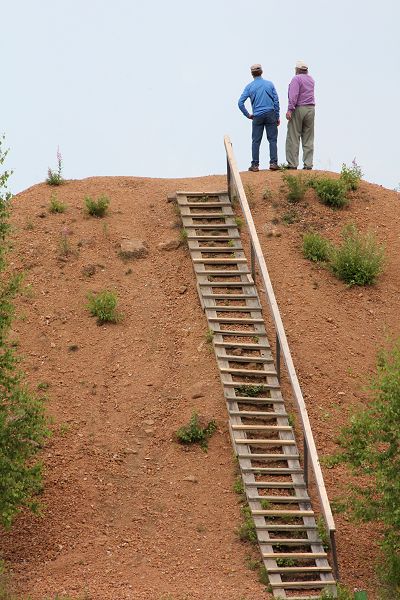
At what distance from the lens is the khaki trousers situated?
23.8 m

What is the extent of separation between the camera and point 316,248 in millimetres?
21609

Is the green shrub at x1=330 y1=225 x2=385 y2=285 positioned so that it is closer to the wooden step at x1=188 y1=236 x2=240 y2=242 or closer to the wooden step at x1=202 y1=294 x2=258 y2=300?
the wooden step at x1=188 y1=236 x2=240 y2=242

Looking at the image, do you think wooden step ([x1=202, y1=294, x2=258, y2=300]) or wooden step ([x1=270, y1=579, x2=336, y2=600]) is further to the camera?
wooden step ([x1=202, y1=294, x2=258, y2=300])

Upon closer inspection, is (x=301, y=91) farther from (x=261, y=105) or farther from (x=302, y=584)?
(x=302, y=584)

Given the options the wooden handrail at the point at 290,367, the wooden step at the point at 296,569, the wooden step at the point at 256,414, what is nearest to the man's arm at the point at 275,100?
the wooden handrail at the point at 290,367

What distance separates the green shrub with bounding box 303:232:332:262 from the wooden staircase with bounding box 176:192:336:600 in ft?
3.82

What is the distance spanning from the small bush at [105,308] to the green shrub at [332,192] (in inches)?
185

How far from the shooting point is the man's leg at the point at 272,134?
23.3 metres

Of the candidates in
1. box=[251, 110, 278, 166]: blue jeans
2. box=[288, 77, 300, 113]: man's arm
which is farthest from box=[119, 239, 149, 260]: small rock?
box=[288, 77, 300, 113]: man's arm

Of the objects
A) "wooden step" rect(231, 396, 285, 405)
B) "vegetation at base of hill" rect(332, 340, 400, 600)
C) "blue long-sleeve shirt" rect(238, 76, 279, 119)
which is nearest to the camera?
"vegetation at base of hill" rect(332, 340, 400, 600)

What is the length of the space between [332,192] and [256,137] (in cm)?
168

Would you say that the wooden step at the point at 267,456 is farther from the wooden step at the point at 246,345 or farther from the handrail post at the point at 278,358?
the wooden step at the point at 246,345

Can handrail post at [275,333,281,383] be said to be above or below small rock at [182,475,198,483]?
above

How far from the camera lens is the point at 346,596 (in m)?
15.3
